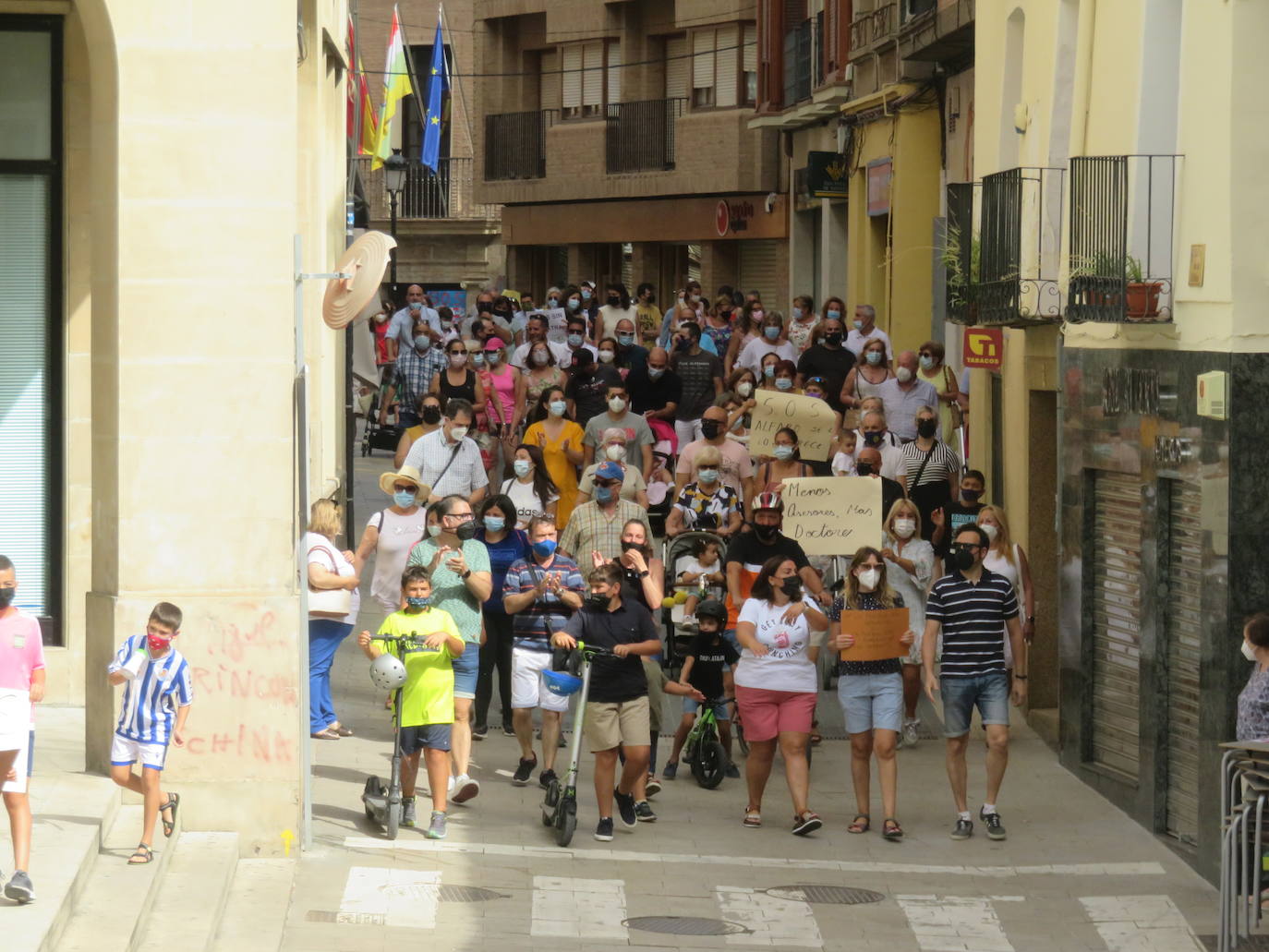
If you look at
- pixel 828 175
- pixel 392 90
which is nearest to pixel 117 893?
pixel 392 90

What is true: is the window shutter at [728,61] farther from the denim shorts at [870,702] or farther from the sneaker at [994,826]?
the sneaker at [994,826]

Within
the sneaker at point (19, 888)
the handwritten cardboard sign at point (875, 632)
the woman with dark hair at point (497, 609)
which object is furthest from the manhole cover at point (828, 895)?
the sneaker at point (19, 888)

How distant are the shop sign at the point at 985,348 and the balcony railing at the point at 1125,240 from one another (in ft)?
12.6

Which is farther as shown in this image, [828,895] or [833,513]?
[833,513]

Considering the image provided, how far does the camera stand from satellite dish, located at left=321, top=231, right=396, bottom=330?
11594 mm

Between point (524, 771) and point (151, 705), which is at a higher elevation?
point (151, 705)

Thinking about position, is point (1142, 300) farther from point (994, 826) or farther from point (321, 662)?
point (321, 662)

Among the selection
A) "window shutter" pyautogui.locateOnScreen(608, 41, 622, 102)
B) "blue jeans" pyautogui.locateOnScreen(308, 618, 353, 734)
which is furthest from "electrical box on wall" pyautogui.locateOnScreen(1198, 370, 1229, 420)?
"window shutter" pyautogui.locateOnScreen(608, 41, 622, 102)

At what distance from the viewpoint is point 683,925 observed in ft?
37.5

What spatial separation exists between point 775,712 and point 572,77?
32.2 m

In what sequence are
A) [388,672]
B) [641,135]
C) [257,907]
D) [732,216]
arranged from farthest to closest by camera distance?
[641,135]
[732,216]
[388,672]
[257,907]

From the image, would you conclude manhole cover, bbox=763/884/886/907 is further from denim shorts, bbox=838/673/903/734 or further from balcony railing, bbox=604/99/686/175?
balcony railing, bbox=604/99/686/175

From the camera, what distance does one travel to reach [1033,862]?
13039 millimetres

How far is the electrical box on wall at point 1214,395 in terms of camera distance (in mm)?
12445
